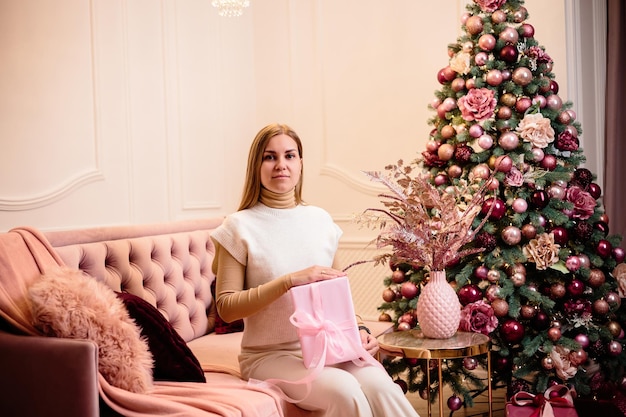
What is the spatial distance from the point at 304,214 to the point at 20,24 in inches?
65.1

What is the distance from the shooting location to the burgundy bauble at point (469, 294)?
11.0ft

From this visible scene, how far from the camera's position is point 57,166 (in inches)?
136

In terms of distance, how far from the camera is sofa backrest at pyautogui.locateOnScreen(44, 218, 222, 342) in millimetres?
2908

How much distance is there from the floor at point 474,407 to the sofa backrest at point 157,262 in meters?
1.31

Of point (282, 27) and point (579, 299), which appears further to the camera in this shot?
point (282, 27)

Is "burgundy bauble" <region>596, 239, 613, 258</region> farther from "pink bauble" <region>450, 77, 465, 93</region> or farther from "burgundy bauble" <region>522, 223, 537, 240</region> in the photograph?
"pink bauble" <region>450, 77, 465, 93</region>

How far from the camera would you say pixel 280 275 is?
2559 millimetres

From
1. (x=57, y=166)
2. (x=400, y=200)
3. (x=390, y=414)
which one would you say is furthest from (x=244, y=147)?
(x=390, y=414)

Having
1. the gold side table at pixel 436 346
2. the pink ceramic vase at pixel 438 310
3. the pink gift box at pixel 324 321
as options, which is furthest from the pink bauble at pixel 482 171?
the pink gift box at pixel 324 321

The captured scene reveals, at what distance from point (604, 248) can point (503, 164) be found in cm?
64

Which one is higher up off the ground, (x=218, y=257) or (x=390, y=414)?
(x=218, y=257)

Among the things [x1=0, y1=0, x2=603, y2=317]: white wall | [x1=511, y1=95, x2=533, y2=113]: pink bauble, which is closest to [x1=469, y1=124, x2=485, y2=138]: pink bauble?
[x1=511, y1=95, x2=533, y2=113]: pink bauble

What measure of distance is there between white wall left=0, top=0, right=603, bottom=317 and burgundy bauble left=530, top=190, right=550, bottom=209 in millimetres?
903

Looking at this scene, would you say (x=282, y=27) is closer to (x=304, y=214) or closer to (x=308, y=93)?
(x=308, y=93)
